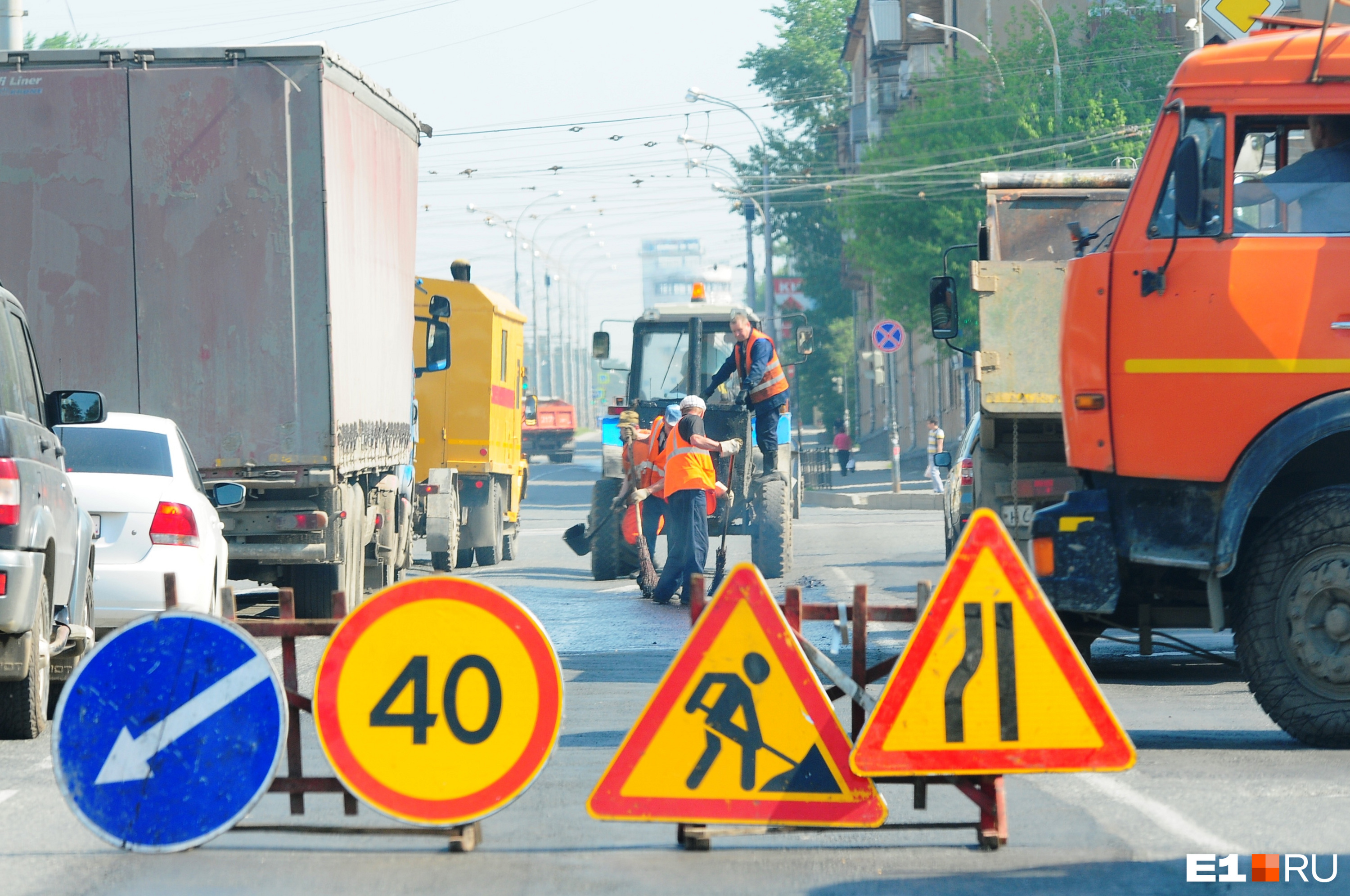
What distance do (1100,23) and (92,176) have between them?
31.0 m

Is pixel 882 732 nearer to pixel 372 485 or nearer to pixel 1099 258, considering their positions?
pixel 1099 258

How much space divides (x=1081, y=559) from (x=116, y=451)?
595cm

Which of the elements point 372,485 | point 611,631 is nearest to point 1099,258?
point 611,631

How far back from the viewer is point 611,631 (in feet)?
43.1

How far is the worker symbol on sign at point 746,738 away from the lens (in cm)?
577

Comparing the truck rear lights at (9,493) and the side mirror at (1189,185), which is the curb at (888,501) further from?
the truck rear lights at (9,493)

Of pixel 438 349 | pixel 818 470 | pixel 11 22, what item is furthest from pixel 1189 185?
pixel 818 470

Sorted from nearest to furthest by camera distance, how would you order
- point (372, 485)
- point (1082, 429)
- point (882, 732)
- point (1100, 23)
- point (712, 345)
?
point (882, 732) → point (1082, 429) → point (372, 485) → point (712, 345) → point (1100, 23)

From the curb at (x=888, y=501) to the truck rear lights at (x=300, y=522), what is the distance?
21178mm

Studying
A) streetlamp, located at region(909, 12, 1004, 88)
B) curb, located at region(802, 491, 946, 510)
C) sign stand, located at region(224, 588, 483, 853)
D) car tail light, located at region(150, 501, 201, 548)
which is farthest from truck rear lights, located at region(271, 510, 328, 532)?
streetlamp, located at region(909, 12, 1004, 88)

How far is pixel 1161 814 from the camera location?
21.1 feet

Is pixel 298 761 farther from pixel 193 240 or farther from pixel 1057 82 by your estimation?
pixel 1057 82

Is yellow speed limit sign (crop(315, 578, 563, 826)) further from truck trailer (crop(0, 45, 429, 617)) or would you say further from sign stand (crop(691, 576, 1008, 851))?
truck trailer (crop(0, 45, 429, 617))

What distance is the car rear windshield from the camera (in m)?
10.9
